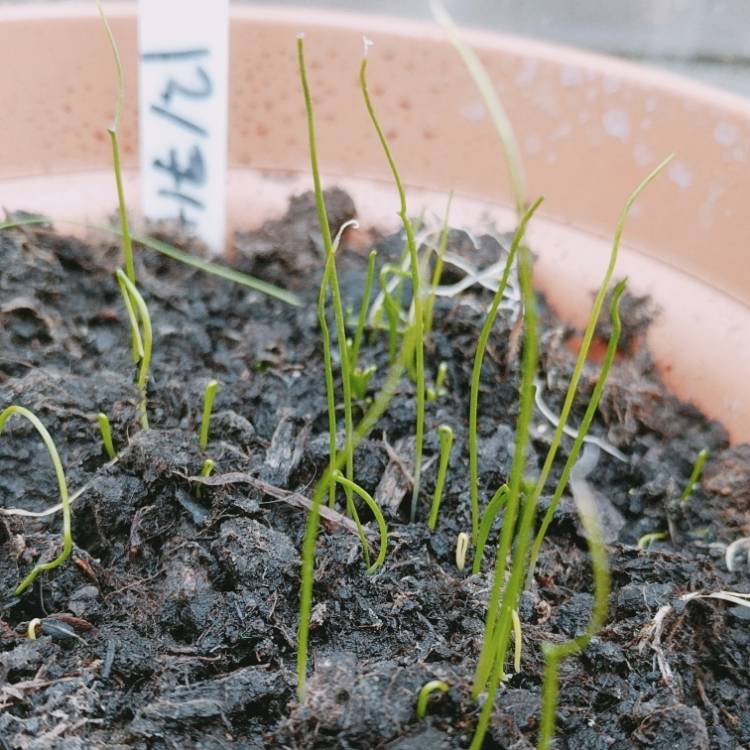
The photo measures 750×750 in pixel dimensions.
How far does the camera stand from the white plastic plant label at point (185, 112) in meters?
0.74

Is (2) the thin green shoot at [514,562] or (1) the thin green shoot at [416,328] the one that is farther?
(1) the thin green shoot at [416,328]

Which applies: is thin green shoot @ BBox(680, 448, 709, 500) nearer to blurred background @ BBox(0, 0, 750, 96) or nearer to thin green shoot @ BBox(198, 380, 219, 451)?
thin green shoot @ BBox(198, 380, 219, 451)

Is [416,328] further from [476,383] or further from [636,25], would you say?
[636,25]

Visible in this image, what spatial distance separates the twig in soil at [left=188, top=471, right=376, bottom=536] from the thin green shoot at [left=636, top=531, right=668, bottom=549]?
0.73 feet

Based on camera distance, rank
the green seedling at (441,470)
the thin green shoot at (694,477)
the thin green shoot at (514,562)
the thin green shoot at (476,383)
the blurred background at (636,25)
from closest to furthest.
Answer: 1. the thin green shoot at (514,562)
2. the thin green shoot at (476,383)
3. the green seedling at (441,470)
4. the thin green shoot at (694,477)
5. the blurred background at (636,25)

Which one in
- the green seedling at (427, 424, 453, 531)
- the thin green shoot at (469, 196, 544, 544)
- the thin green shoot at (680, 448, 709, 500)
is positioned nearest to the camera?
the thin green shoot at (469, 196, 544, 544)

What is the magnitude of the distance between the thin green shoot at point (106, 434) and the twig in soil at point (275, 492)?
59 mm

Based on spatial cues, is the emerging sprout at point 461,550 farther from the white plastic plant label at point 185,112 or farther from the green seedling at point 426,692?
the white plastic plant label at point 185,112

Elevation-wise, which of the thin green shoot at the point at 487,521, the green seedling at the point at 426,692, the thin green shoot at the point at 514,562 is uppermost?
the thin green shoot at the point at 487,521

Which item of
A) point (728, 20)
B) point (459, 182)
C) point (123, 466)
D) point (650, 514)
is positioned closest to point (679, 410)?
point (650, 514)

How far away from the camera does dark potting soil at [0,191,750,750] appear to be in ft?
1.58

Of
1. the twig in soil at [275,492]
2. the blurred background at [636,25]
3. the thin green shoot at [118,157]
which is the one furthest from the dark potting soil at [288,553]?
the blurred background at [636,25]

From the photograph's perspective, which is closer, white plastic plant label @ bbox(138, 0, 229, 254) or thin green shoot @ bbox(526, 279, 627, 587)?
thin green shoot @ bbox(526, 279, 627, 587)

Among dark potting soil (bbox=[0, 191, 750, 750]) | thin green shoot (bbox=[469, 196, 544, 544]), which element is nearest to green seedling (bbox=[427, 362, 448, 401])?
dark potting soil (bbox=[0, 191, 750, 750])
